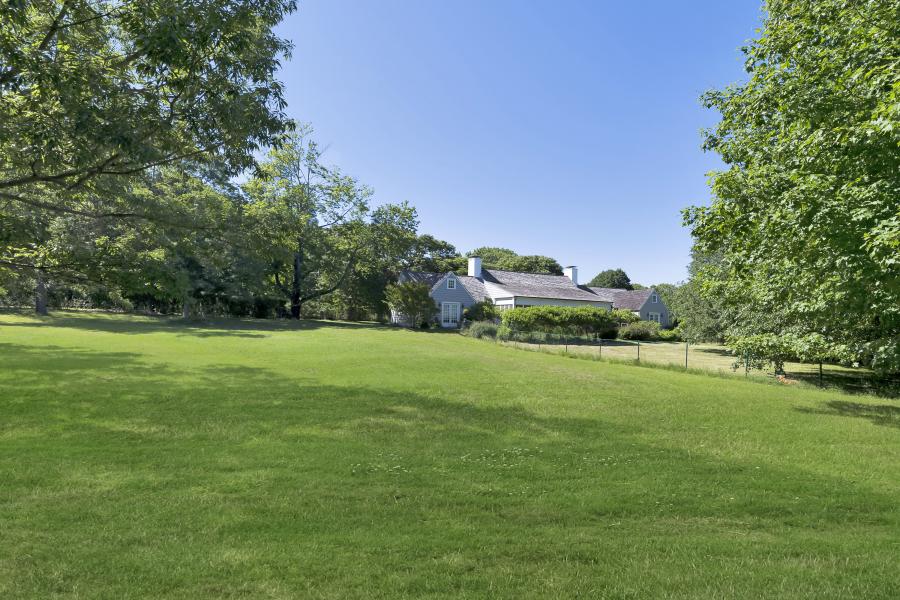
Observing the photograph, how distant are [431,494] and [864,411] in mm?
13642

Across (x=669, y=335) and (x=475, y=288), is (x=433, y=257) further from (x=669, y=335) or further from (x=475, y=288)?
(x=669, y=335)

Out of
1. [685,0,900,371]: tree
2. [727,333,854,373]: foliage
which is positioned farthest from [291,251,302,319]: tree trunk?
[685,0,900,371]: tree

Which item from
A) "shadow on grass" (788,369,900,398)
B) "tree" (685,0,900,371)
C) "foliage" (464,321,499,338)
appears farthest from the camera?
"foliage" (464,321,499,338)

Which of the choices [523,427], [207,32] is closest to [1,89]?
[207,32]

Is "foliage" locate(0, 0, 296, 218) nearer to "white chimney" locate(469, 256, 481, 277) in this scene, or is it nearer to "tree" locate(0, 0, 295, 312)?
"tree" locate(0, 0, 295, 312)

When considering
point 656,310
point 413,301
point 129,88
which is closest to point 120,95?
point 129,88

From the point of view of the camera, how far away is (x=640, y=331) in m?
47.0

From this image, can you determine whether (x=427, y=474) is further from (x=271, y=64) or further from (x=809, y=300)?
(x=809, y=300)

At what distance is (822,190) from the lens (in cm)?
1062

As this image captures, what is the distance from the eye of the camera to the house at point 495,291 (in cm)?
5012

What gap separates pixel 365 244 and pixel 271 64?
136ft

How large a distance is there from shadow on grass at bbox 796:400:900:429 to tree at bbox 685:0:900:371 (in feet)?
4.69

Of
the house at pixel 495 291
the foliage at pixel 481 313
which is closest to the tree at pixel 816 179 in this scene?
the foliage at pixel 481 313

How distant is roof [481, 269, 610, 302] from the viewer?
5239cm
